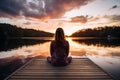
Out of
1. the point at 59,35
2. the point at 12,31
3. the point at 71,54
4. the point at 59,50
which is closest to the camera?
the point at 59,35

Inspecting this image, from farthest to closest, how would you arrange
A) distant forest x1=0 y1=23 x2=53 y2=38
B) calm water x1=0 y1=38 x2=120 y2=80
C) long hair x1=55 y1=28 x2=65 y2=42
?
distant forest x1=0 y1=23 x2=53 y2=38
calm water x1=0 y1=38 x2=120 y2=80
long hair x1=55 y1=28 x2=65 y2=42

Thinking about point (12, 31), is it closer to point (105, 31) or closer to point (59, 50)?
point (105, 31)

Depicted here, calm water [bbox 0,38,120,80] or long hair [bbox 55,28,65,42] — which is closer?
long hair [bbox 55,28,65,42]

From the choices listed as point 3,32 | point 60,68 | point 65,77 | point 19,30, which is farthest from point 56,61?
point 19,30

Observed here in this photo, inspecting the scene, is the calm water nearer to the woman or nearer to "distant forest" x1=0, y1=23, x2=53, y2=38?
the woman

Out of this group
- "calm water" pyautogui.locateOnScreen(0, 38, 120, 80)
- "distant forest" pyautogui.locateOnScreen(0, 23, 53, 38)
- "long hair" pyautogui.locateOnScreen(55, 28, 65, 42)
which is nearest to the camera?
"long hair" pyautogui.locateOnScreen(55, 28, 65, 42)

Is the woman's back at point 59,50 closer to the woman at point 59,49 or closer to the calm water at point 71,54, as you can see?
the woman at point 59,49

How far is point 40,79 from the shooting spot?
470cm

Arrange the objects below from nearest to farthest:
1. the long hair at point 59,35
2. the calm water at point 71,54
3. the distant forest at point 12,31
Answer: the long hair at point 59,35
the calm water at point 71,54
the distant forest at point 12,31

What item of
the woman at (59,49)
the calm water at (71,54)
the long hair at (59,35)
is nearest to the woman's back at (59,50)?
the woman at (59,49)

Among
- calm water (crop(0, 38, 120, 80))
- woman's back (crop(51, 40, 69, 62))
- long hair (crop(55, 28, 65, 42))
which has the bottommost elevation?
calm water (crop(0, 38, 120, 80))

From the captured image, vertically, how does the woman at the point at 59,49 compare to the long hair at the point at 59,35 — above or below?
below

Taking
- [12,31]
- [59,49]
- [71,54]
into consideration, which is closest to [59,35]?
[59,49]

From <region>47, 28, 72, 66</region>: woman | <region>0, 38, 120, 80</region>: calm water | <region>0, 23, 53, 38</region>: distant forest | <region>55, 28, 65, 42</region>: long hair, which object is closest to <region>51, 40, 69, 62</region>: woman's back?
<region>47, 28, 72, 66</region>: woman
